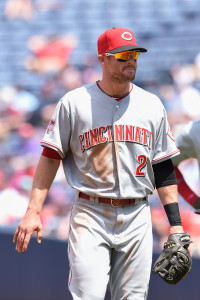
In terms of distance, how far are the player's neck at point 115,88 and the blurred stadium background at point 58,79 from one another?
246 centimetres

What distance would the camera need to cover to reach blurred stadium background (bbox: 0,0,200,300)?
19.2ft

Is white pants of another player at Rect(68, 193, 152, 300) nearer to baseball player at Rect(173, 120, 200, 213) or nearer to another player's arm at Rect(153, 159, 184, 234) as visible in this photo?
another player's arm at Rect(153, 159, 184, 234)

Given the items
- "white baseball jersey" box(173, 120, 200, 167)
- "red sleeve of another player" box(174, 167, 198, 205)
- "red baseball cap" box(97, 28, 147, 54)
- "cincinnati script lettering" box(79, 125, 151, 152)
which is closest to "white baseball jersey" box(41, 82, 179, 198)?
"cincinnati script lettering" box(79, 125, 151, 152)

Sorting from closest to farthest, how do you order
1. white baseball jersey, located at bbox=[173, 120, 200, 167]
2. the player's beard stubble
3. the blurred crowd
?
the player's beard stubble < white baseball jersey, located at bbox=[173, 120, 200, 167] < the blurred crowd

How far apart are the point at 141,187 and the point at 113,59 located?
639 mm

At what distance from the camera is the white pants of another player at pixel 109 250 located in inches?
122

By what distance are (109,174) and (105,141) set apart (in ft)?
0.53

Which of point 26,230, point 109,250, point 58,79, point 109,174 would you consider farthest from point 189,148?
point 58,79

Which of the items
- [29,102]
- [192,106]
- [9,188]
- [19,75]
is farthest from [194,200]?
[19,75]

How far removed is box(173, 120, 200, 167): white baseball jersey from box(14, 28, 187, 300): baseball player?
26.0 inches

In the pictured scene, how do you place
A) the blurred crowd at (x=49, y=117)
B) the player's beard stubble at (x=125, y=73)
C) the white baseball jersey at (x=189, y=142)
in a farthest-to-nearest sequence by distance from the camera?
the blurred crowd at (x=49, y=117), the white baseball jersey at (x=189, y=142), the player's beard stubble at (x=125, y=73)

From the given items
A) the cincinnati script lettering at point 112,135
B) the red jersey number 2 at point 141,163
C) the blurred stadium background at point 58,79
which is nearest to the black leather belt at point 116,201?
the red jersey number 2 at point 141,163

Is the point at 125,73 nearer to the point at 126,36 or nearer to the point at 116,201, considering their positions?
the point at 126,36

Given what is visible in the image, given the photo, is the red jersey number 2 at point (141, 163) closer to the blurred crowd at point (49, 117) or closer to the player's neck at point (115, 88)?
the player's neck at point (115, 88)
